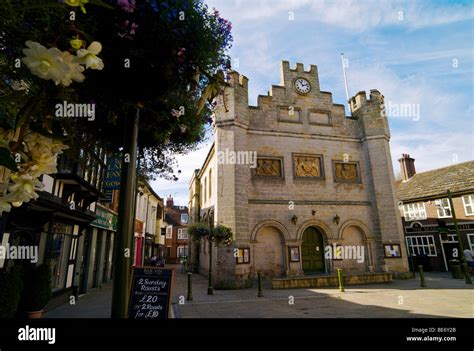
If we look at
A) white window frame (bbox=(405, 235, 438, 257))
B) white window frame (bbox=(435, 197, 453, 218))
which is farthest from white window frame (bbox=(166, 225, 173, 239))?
white window frame (bbox=(435, 197, 453, 218))

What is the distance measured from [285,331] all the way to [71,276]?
11.9 metres

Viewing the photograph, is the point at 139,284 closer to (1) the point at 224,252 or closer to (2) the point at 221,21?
(2) the point at 221,21

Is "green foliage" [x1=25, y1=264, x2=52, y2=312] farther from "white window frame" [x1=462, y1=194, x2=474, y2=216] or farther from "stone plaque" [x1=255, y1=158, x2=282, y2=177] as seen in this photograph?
"white window frame" [x1=462, y1=194, x2=474, y2=216]

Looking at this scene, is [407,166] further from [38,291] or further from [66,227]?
[38,291]

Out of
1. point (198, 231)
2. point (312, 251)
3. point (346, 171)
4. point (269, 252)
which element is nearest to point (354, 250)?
point (312, 251)

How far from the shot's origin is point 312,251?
53.0 ft

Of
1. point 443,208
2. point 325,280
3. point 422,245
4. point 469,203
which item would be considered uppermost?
point 469,203

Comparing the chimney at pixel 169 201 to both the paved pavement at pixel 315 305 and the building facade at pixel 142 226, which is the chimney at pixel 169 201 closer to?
the building facade at pixel 142 226

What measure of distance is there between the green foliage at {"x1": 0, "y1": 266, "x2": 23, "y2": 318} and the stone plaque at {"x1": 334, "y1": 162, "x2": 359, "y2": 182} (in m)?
16.3

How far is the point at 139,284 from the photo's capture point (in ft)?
12.5

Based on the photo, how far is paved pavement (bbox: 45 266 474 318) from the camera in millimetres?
7569

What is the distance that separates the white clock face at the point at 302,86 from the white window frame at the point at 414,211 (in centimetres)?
1537

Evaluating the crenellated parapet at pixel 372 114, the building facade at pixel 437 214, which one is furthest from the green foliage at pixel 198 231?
the building facade at pixel 437 214

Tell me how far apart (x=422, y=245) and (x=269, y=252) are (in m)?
16.1
